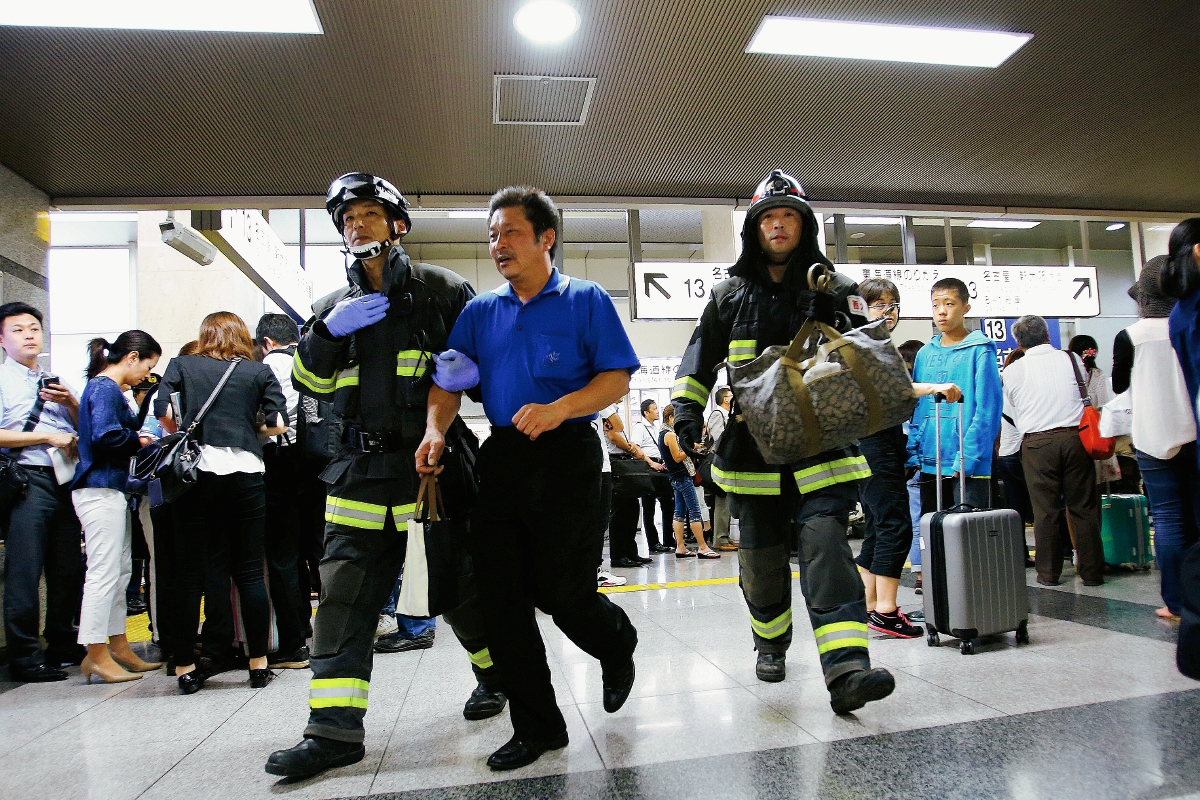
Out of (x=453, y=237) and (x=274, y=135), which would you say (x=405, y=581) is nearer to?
(x=274, y=135)

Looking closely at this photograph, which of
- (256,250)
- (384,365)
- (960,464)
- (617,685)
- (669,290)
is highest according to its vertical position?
(256,250)

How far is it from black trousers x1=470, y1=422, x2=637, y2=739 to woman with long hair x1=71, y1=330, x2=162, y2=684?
2.72 metres

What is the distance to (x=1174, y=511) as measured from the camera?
12.6 feet

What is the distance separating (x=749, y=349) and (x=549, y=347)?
0.86 m

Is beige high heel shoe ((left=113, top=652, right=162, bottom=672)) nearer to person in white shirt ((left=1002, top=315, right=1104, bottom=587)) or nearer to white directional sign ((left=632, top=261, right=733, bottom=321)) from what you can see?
white directional sign ((left=632, top=261, right=733, bottom=321))

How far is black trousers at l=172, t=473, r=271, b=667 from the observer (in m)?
3.69

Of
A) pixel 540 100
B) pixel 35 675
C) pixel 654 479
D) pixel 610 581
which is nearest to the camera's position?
pixel 35 675

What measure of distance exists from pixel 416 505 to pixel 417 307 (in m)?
0.72

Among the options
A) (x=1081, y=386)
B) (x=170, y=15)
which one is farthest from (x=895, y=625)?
(x=170, y=15)

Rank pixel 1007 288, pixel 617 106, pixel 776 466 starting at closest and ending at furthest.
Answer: pixel 776 466 → pixel 617 106 → pixel 1007 288

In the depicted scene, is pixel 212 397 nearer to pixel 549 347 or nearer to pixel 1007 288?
pixel 549 347

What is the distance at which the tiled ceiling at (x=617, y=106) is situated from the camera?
14.7ft

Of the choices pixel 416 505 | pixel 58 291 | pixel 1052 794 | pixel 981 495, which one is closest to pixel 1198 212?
pixel 981 495

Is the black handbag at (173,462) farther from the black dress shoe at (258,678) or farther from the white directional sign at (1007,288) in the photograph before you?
Result: the white directional sign at (1007,288)
